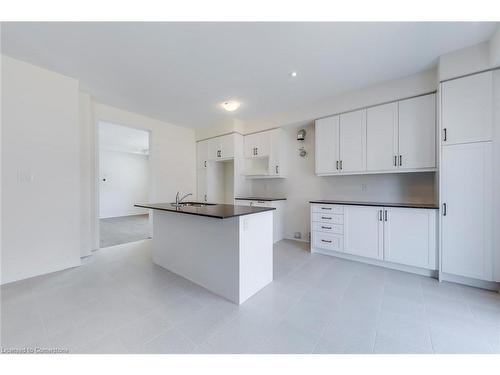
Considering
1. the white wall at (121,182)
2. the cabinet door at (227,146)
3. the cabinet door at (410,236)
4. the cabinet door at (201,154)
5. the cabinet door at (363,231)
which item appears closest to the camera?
the cabinet door at (410,236)

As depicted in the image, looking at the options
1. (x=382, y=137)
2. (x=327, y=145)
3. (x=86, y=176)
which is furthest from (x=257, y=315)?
(x=86, y=176)

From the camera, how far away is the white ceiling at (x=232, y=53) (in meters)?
1.89

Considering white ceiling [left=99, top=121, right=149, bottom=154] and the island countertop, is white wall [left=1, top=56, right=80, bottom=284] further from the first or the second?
white ceiling [left=99, top=121, right=149, bottom=154]

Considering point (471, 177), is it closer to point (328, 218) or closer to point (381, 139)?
point (381, 139)

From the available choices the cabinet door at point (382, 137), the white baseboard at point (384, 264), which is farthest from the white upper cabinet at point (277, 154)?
the white baseboard at point (384, 264)

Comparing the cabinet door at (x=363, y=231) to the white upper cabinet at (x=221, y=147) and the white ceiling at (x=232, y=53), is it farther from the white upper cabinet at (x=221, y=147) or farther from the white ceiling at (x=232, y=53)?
the white upper cabinet at (x=221, y=147)

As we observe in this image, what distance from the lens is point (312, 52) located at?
2.22 m

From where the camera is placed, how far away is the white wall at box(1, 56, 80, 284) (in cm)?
232

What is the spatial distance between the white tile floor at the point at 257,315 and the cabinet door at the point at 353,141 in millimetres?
1658

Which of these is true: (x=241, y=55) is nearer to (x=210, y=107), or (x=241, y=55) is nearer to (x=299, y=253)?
(x=210, y=107)

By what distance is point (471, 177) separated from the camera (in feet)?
7.09

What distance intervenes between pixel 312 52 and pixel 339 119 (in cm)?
141

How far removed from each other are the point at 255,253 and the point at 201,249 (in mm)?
650
